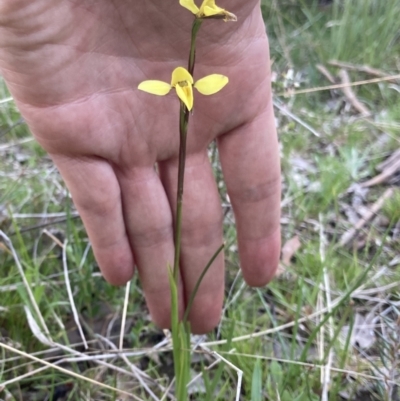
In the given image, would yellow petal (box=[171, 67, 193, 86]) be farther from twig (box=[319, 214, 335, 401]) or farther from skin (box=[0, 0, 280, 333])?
twig (box=[319, 214, 335, 401])

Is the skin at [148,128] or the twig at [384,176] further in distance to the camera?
the twig at [384,176]

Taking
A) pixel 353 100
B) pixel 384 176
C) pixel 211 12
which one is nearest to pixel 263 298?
pixel 384 176

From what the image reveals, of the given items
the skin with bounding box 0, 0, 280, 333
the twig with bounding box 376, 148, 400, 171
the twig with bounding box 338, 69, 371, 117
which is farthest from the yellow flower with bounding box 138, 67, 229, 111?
the twig with bounding box 338, 69, 371, 117

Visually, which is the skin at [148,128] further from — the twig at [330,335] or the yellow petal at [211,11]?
the yellow petal at [211,11]

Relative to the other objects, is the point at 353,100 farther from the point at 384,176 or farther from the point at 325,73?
the point at 384,176

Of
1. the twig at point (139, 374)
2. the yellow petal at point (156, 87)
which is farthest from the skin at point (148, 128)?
the yellow petal at point (156, 87)

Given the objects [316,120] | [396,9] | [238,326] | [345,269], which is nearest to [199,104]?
[238,326]
